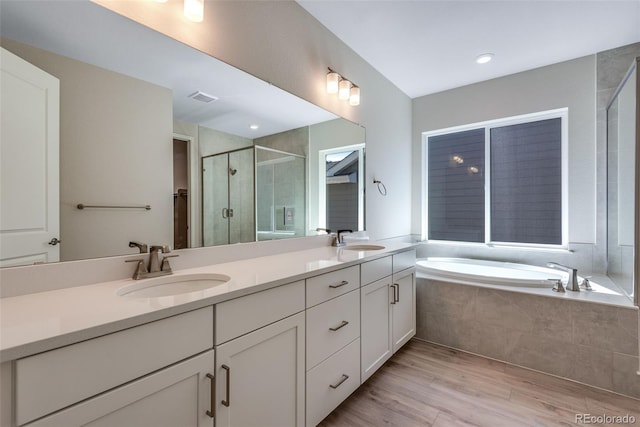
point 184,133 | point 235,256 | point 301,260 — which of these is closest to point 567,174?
point 301,260

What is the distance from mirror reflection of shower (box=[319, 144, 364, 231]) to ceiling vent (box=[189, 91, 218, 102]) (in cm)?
94

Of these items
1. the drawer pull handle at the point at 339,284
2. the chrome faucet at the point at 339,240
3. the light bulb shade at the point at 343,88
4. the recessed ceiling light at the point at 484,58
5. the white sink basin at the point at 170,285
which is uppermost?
the recessed ceiling light at the point at 484,58

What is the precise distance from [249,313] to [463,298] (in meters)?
1.95

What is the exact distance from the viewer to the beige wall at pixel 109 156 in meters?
1.02

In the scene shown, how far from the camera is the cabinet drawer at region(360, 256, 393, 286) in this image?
5.57 ft

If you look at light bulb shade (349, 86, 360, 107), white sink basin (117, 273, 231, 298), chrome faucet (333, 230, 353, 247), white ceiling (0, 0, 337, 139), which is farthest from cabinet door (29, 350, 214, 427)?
light bulb shade (349, 86, 360, 107)

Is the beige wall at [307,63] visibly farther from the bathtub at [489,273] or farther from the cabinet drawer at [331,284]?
the cabinet drawer at [331,284]

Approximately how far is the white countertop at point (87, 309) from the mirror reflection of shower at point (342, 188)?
1.09 meters

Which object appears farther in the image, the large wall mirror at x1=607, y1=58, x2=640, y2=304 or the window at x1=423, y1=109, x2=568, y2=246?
the window at x1=423, y1=109, x2=568, y2=246

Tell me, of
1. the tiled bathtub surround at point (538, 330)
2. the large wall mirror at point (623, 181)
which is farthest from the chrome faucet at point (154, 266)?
the large wall mirror at point (623, 181)

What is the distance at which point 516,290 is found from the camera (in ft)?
6.98

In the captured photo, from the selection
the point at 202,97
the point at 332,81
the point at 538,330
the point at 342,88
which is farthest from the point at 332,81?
the point at 538,330

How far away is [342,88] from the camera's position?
7.32 feet

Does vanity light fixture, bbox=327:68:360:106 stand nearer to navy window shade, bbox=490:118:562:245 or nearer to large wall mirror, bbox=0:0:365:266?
large wall mirror, bbox=0:0:365:266
